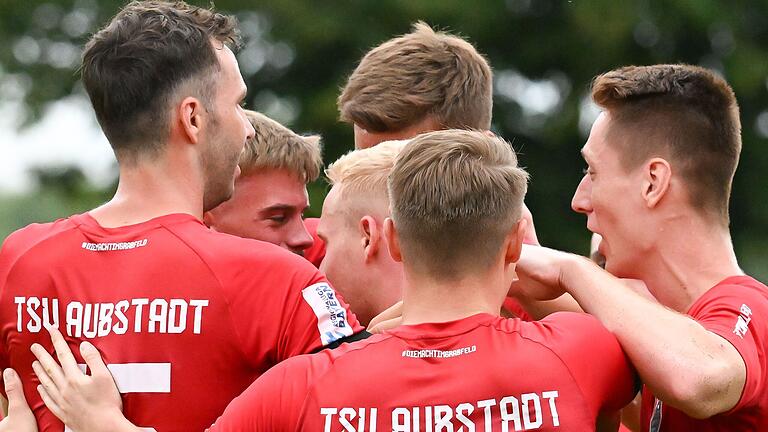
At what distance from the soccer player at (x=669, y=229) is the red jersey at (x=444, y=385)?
31 centimetres

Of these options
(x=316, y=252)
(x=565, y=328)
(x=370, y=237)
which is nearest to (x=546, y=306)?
(x=370, y=237)

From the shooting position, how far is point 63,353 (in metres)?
3.74

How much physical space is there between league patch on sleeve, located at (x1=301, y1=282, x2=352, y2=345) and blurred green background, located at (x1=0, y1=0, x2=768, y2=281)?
1276 cm

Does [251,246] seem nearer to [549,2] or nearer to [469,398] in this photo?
[469,398]

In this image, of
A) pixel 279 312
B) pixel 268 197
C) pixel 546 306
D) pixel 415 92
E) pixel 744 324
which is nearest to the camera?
pixel 279 312

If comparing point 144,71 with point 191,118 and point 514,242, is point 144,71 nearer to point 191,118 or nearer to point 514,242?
point 191,118

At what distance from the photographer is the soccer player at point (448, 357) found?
3.39 metres

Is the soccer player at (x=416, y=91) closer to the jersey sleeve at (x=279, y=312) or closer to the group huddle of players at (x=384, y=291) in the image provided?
the group huddle of players at (x=384, y=291)

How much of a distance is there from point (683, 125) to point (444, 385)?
1.47 m

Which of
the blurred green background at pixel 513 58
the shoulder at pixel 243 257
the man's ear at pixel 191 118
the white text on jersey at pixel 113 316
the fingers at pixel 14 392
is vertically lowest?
the blurred green background at pixel 513 58

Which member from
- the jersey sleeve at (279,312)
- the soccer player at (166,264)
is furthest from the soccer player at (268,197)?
the jersey sleeve at (279,312)

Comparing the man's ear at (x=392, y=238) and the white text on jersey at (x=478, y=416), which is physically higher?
the man's ear at (x=392, y=238)

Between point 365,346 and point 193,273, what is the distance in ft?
1.80

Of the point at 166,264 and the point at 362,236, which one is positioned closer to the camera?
the point at 166,264
